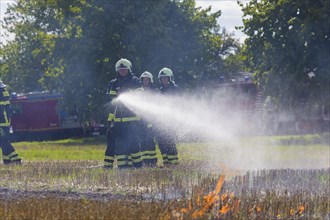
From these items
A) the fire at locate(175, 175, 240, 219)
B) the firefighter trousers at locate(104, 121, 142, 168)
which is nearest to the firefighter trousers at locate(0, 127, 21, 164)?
the firefighter trousers at locate(104, 121, 142, 168)

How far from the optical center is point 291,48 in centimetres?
2978

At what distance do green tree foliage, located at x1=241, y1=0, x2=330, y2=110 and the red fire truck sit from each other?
19665 mm

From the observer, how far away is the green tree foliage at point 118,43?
4056cm

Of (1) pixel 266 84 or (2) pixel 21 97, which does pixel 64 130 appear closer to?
(2) pixel 21 97

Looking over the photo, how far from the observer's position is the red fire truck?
162 ft

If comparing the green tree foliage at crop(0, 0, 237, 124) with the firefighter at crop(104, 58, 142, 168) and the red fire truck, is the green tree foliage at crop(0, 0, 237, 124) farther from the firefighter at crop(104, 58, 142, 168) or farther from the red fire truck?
the firefighter at crop(104, 58, 142, 168)

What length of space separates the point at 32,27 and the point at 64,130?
36.5 ft

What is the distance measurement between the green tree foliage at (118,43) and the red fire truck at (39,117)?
2577mm

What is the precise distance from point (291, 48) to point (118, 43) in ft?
44.7

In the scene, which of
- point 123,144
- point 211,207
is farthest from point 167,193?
point 123,144

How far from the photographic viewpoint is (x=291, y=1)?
96.1 ft

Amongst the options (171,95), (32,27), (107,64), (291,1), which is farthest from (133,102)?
(32,27)

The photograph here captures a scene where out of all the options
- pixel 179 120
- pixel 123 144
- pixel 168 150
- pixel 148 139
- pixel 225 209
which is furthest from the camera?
pixel 179 120

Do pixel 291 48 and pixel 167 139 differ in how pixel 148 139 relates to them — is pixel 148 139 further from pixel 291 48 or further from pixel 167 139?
pixel 291 48
